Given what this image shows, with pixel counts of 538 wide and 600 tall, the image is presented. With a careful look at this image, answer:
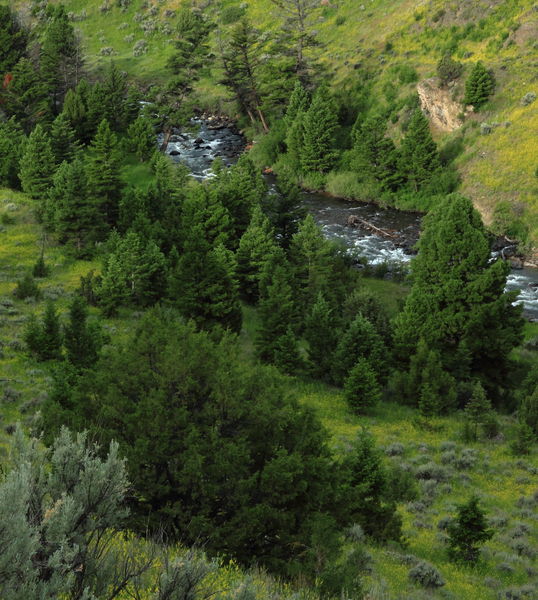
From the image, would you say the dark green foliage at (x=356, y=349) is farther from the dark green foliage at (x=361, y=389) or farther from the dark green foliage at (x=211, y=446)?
the dark green foliage at (x=211, y=446)

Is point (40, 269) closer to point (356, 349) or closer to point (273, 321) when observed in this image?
point (273, 321)

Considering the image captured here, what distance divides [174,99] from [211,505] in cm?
7164

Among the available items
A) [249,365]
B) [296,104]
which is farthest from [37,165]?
[249,365]

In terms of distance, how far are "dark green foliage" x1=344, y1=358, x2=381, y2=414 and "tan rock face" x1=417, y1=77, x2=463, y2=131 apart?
4677 cm

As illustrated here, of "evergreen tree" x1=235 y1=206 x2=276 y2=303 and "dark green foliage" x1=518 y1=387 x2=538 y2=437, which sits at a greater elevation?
"evergreen tree" x1=235 y1=206 x2=276 y2=303

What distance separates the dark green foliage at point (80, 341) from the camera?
30375 mm

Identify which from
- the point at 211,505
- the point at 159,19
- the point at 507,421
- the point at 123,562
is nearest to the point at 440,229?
the point at 507,421

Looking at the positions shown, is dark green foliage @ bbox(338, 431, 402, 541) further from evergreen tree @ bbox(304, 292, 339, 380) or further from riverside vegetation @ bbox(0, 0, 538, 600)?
evergreen tree @ bbox(304, 292, 339, 380)

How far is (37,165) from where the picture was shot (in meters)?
54.5

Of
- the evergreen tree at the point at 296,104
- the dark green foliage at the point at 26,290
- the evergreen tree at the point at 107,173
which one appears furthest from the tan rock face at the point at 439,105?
the dark green foliage at the point at 26,290

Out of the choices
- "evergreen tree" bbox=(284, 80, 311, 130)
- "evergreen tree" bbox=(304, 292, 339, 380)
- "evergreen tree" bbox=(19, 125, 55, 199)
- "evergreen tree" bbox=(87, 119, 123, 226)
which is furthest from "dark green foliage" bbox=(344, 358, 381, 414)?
"evergreen tree" bbox=(284, 80, 311, 130)

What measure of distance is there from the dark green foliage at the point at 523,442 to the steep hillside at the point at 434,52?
31975 millimetres

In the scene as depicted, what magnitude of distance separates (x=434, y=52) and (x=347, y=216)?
1145 inches

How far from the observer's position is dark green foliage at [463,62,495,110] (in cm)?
6906
